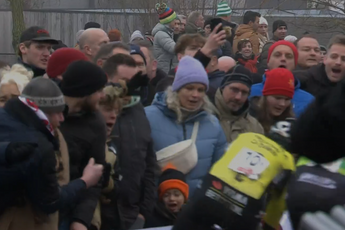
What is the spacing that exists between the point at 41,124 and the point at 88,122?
26.2 inches

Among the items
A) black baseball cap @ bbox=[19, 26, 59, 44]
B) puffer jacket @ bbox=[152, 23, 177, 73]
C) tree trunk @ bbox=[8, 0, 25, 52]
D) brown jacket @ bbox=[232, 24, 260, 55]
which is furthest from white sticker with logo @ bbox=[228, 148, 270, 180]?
tree trunk @ bbox=[8, 0, 25, 52]

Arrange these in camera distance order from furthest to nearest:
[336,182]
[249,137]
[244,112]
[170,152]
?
[244,112], [170,152], [249,137], [336,182]

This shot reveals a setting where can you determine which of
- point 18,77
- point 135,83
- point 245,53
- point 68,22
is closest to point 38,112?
point 135,83

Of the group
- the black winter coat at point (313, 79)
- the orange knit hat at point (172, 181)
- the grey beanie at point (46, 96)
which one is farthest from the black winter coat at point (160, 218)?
the black winter coat at point (313, 79)

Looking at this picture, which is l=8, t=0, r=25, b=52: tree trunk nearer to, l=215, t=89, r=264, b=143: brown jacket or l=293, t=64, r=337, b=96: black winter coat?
l=293, t=64, r=337, b=96: black winter coat

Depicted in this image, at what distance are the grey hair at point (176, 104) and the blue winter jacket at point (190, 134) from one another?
0.12ft

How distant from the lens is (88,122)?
4594 millimetres

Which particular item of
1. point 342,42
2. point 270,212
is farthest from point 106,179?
point 342,42

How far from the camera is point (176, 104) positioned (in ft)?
18.2

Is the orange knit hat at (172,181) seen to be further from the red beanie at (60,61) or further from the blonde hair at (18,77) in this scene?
the blonde hair at (18,77)

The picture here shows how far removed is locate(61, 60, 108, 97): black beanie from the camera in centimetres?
461

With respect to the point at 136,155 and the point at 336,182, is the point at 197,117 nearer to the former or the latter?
the point at 136,155

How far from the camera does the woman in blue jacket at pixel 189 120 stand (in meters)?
5.47

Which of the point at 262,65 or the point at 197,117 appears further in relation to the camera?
the point at 262,65
